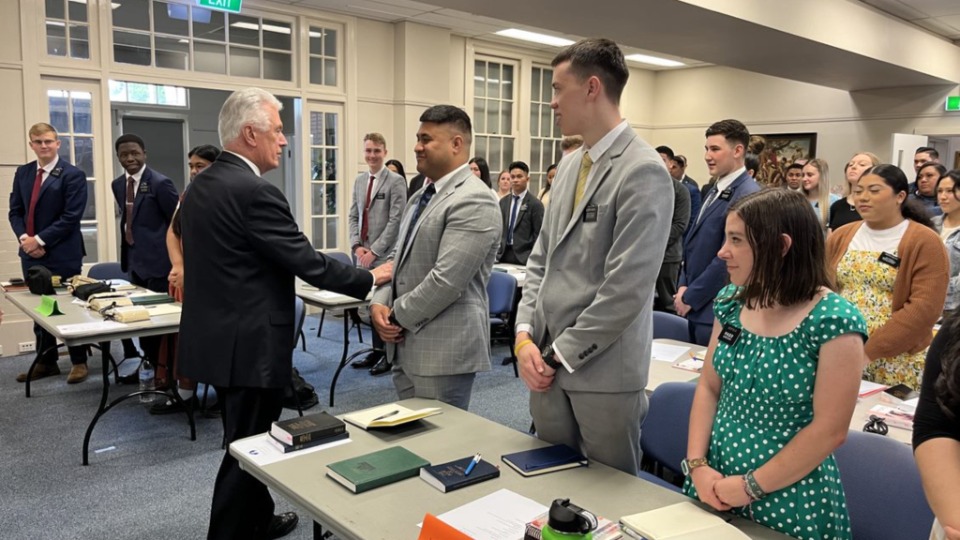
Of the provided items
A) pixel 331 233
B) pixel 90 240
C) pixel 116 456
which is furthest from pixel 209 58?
pixel 116 456

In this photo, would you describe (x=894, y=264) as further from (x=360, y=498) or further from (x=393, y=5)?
(x=393, y=5)

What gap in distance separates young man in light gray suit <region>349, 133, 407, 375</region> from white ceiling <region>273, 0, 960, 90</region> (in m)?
1.39

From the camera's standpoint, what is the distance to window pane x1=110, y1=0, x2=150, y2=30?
6003 millimetres

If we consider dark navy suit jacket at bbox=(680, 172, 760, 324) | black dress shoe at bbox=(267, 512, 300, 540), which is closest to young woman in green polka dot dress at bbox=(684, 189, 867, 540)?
dark navy suit jacket at bbox=(680, 172, 760, 324)

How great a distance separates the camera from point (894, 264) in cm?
259

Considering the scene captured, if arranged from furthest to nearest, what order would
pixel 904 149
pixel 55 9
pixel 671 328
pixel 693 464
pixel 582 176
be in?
pixel 904 149 → pixel 55 9 → pixel 671 328 → pixel 582 176 → pixel 693 464

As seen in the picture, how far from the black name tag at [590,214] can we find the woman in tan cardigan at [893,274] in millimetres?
1264

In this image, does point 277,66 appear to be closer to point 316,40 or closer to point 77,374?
point 316,40

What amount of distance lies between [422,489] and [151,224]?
404 centimetres

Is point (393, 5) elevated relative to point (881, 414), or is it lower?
elevated

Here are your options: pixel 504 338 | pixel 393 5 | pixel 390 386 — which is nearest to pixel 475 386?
pixel 390 386

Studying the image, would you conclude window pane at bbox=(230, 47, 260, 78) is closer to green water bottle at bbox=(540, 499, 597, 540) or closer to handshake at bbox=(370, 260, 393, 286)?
handshake at bbox=(370, 260, 393, 286)

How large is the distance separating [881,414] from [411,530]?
1.73 metres

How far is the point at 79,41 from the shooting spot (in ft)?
19.1
